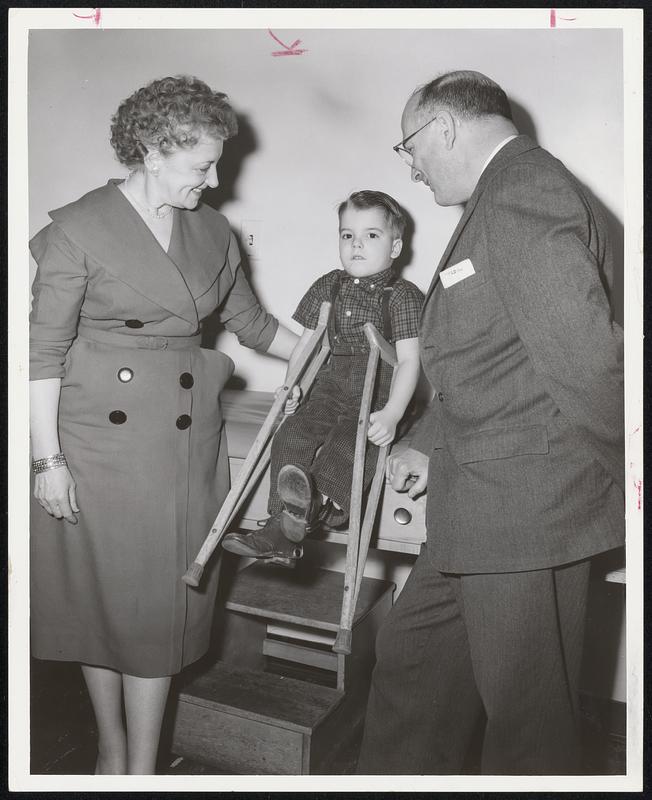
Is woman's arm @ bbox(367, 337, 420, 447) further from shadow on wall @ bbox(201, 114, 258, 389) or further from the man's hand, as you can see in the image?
shadow on wall @ bbox(201, 114, 258, 389)

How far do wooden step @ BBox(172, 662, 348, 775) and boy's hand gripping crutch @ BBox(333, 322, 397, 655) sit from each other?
0.45 metres

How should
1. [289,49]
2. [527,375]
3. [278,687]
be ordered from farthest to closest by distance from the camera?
[289,49] → [278,687] → [527,375]

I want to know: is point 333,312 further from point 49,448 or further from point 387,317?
point 49,448

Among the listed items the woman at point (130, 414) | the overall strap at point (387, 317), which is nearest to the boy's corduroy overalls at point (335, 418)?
the overall strap at point (387, 317)

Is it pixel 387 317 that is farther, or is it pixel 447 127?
pixel 387 317

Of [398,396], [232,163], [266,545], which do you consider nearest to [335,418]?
[398,396]

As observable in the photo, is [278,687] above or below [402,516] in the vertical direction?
below

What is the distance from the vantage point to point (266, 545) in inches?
79.0

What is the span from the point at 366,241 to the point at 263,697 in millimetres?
1507

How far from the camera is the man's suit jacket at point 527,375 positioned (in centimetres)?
150

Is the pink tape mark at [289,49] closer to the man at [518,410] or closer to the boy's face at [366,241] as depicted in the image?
the boy's face at [366,241]

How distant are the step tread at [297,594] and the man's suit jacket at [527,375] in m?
0.81

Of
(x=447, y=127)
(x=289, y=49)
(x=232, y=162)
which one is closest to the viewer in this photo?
(x=447, y=127)
